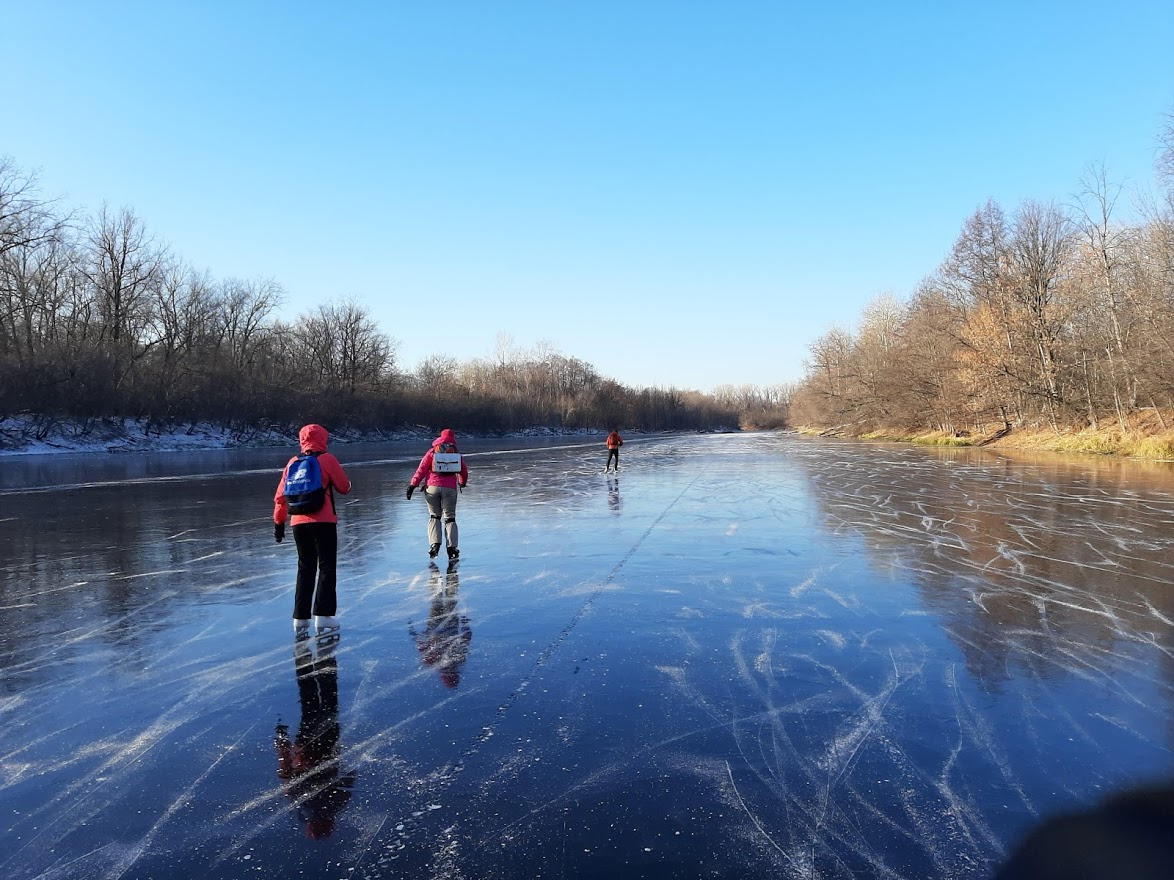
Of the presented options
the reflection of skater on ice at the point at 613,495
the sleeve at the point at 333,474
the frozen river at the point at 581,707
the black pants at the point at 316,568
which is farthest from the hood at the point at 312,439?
the reflection of skater on ice at the point at 613,495

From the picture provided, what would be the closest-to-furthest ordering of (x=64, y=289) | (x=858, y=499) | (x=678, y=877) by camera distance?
(x=678, y=877), (x=858, y=499), (x=64, y=289)

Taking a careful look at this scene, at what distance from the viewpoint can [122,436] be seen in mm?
41844

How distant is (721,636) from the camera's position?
555 centimetres

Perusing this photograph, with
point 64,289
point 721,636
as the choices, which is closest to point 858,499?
point 721,636

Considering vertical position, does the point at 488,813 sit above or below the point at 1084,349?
below

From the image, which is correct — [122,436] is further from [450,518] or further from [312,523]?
[312,523]

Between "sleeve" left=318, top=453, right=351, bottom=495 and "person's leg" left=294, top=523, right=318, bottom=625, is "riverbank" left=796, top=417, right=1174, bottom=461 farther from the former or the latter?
"person's leg" left=294, top=523, right=318, bottom=625

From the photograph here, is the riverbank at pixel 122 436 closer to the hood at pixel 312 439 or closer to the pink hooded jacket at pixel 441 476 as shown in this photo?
the pink hooded jacket at pixel 441 476

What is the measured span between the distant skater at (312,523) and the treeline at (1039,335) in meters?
31.7

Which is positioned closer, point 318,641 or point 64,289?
point 318,641

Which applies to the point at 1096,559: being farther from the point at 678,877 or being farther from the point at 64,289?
the point at 64,289

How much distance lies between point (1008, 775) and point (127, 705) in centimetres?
503

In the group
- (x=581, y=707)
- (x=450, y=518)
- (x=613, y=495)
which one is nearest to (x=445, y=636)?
(x=581, y=707)

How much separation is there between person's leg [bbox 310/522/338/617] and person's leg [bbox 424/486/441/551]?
266 centimetres
